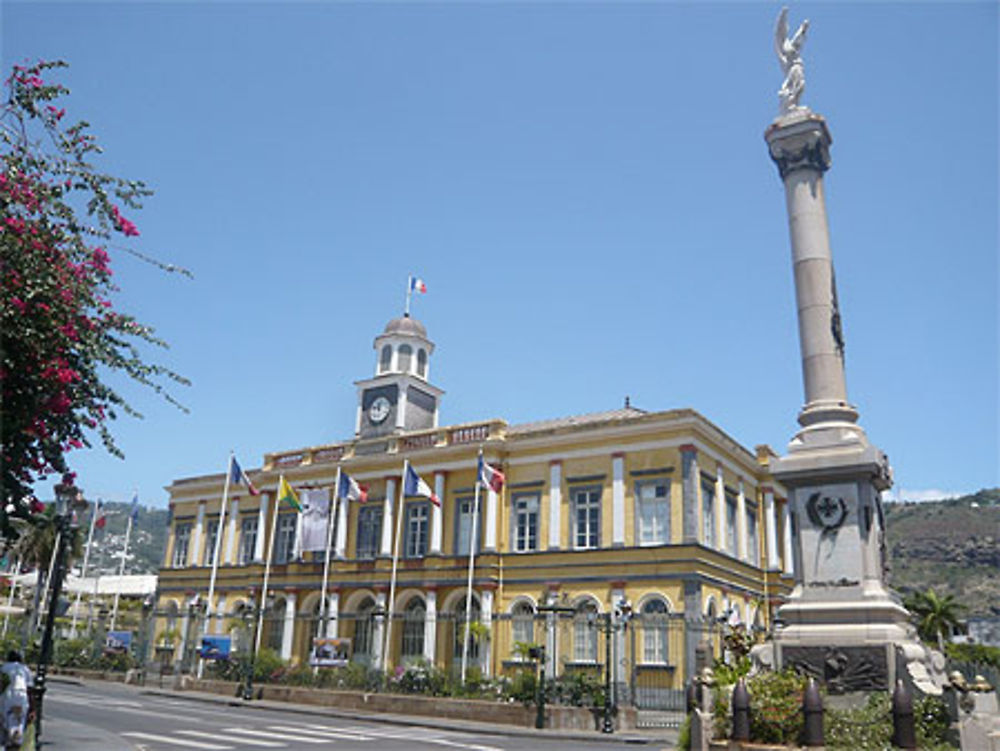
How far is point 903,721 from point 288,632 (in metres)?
31.9

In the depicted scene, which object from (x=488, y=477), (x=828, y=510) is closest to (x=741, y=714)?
(x=828, y=510)

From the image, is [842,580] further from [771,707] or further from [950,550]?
[950,550]

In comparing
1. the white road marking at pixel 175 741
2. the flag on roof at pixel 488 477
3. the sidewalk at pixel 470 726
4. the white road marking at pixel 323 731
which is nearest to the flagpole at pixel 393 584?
the flag on roof at pixel 488 477

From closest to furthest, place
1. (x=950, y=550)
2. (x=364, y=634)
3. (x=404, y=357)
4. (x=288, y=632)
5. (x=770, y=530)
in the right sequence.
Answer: (x=770, y=530), (x=364, y=634), (x=288, y=632), (x=404, y=357), (x=950, y=550)

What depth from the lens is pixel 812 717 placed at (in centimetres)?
997

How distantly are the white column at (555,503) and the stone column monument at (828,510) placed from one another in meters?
19.3

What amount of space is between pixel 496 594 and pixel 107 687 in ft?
51.2

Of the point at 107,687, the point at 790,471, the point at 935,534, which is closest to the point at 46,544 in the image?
the point at 107,687

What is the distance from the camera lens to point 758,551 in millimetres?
35594

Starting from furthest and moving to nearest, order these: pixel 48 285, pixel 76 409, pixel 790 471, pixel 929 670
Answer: pixel 790 471, pixel 929 670, pixel 76 409, pixel 48 285

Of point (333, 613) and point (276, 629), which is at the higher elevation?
point (333, 613)

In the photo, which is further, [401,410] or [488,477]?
[401,410]

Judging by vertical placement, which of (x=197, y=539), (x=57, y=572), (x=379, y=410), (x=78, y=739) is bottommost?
(x=78, y=739)

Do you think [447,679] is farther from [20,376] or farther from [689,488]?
[20,376]
